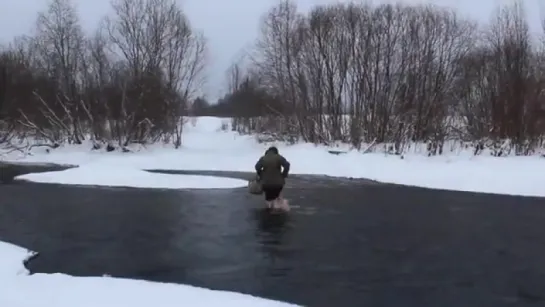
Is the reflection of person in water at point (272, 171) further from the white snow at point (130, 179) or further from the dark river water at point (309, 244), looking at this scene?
the white snow at point (130, 179)

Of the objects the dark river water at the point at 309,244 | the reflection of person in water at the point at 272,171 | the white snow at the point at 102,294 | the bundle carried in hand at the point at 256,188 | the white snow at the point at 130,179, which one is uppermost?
the reflection of person in water at the point at 272,171

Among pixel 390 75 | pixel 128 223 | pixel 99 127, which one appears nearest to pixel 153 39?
pixel 99 127

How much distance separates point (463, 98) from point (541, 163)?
20387mm

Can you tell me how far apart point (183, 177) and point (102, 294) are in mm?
17750

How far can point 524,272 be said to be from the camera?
10.1 m

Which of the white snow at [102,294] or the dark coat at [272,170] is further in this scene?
the dark coat at [272,170]

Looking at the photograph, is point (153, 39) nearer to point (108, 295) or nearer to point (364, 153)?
point (364, 153)

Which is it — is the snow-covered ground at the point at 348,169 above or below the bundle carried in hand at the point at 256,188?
below

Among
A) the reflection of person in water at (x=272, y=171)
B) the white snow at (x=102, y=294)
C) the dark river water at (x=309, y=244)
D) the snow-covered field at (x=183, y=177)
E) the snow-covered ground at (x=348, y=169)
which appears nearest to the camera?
the white snow at (x=102, y=294)

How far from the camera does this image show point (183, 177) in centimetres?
2588

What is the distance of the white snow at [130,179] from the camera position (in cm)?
2436

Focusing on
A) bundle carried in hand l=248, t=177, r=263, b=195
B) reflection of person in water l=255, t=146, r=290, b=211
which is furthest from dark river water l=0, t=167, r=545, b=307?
reflection of person in water l=255, t=146, r=290, b=211

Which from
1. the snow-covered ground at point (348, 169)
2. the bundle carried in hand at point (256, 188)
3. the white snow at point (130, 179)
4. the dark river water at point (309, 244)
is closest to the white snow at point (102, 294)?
the dark river water at point (309, 244)

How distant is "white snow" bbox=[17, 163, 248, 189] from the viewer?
959 inches
